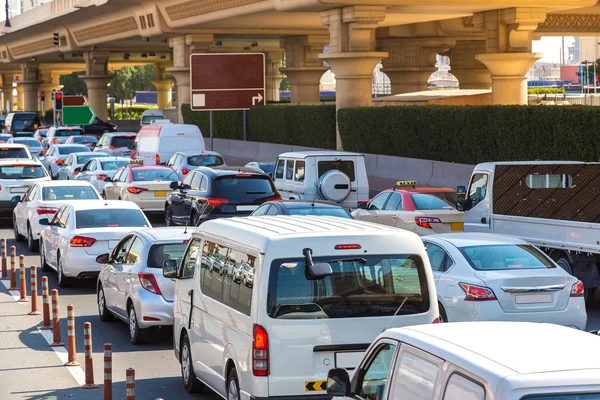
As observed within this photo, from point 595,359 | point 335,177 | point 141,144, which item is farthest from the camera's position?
point 141,144

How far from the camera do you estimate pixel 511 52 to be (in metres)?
41.3

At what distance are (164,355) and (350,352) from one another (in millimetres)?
5200

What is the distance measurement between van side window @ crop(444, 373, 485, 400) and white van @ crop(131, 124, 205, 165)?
31182 millimetres

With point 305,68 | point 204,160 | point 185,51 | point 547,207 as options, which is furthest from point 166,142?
point 305,68

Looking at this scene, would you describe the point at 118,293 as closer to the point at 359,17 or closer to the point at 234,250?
the point at 234,250

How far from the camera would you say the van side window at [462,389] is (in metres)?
5.24

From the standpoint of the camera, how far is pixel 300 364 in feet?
30.1

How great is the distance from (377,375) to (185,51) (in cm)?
5732

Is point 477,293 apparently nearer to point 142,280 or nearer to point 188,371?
point 188,371

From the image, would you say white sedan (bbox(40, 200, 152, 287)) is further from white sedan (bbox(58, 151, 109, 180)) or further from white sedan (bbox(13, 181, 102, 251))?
white sedan (bbox(58, 151, 109, 180))

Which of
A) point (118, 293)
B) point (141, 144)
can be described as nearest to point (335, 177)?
point (118, 293)

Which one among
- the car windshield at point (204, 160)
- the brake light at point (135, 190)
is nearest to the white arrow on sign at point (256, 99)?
the car windshield at point (204, 160)

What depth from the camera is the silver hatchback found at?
1423 cm

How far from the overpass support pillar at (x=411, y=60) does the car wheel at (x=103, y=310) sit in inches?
1750
